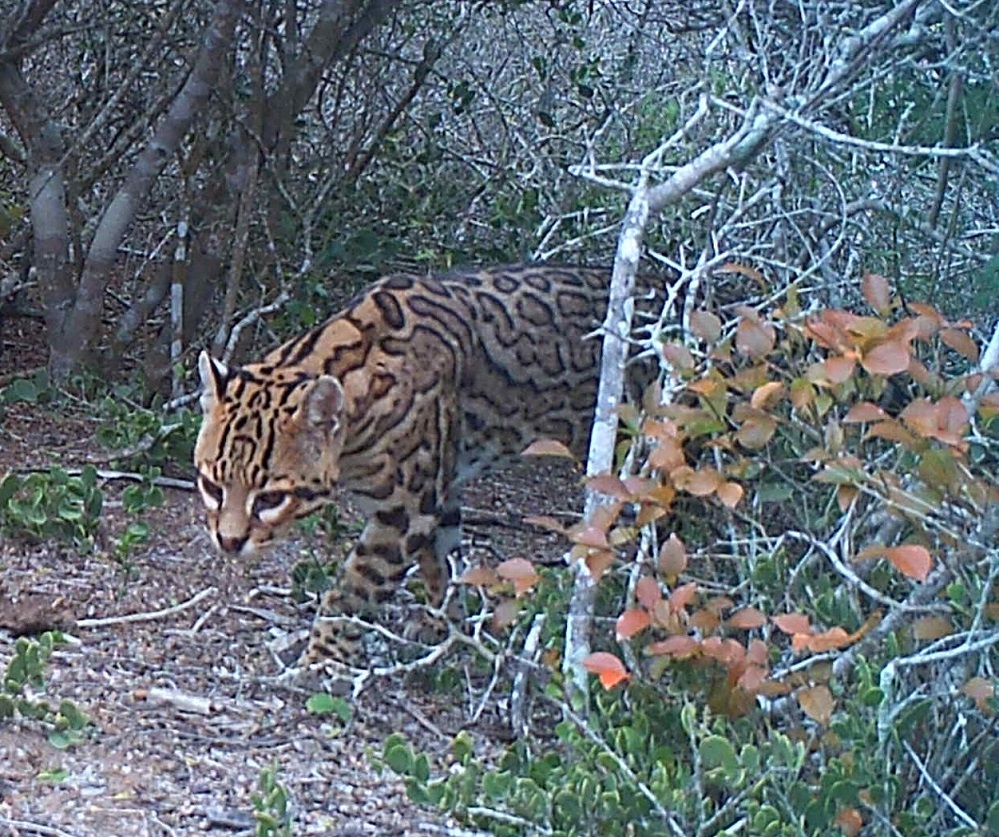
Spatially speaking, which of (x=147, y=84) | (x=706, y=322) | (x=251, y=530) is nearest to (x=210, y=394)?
(x=251, y=530)

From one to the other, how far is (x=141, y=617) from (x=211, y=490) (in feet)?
1.64

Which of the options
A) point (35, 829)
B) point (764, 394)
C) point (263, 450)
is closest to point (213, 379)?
point (263, 450)

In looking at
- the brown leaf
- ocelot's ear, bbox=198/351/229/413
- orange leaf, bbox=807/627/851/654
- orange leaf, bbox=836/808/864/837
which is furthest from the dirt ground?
the brown leaf

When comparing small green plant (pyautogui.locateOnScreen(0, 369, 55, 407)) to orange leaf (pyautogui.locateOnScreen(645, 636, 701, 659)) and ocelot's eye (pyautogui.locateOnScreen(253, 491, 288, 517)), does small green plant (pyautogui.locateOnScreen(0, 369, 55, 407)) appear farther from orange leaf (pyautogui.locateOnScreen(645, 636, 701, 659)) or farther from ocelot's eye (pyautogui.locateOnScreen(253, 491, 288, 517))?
orange leaf (pyautogui.locateOnScreen(645, 636, 701, 659))

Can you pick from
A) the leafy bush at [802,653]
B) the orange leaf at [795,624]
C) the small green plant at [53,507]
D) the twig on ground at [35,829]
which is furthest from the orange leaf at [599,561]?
the small green plant at [53,507]

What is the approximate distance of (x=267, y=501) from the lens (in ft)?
16.9

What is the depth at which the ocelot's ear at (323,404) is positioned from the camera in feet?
17.0

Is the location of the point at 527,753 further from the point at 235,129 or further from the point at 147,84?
the point at 147,84

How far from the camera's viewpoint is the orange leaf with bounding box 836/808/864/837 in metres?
3.65

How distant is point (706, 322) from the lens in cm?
387

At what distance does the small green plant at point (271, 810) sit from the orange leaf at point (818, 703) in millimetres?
1132

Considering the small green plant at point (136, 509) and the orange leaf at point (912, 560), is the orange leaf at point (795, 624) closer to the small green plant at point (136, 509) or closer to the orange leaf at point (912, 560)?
the orange leaf at point (912, 560)

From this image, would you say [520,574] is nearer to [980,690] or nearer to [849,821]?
[849,821]

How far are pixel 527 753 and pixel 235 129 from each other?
380 centimetres
